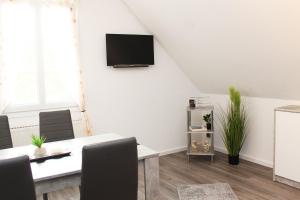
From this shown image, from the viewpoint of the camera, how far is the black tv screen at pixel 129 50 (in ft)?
14.1

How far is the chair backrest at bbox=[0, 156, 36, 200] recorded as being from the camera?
1.50 meters

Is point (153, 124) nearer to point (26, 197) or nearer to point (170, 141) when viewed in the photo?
point (170, 141)

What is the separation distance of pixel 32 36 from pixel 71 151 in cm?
204

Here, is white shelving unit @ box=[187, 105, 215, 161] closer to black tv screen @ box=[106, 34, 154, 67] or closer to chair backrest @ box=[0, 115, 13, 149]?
black tv screen @ box=[106, 34, 154, 67]

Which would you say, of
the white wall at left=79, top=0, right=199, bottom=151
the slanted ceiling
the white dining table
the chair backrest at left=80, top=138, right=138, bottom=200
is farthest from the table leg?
the white wall at left=79, top=0, right=199, bottom=151

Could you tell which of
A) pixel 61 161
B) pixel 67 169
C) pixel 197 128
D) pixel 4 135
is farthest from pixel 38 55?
pixel 197 128

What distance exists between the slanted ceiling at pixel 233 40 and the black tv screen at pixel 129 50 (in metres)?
0.28

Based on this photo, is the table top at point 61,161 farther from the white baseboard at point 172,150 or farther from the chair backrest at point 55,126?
the white baseboard at point 172,150

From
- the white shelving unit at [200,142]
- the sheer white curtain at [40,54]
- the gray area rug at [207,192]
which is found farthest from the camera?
the white shelving unit at [200,142]

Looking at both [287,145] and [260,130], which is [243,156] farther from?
[287,145]

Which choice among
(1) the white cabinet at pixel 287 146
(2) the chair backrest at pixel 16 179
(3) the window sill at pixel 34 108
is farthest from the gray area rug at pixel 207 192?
(2) the chair backrest at pixel 16 179

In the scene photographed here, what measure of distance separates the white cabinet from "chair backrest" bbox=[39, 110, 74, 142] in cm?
247

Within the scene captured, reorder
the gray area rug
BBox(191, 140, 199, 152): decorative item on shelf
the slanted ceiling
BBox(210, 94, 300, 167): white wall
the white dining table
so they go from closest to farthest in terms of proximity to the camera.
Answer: the white dining table < the slanted ceiling < the gray area rug < BBox(210, 94, 300, 167): white wall < BBox(191, 140, 199, 152): decorative item on shelf

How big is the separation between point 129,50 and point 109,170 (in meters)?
2.87
